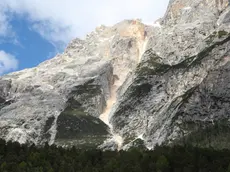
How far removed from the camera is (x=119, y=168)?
418 feet

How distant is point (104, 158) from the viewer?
486 feet

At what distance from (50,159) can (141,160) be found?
1214 inches

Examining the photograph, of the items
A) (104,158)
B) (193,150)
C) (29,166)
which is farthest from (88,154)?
(193,150)

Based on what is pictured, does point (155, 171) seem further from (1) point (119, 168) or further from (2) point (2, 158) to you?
(2) point (2, 158)

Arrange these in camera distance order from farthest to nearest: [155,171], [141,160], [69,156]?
[69,156] < [141,160] < [155,171]

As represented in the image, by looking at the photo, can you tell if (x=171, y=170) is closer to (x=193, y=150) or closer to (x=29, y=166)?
(x=193, y=150)

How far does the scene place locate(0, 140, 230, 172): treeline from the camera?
414 ft

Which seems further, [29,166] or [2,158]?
[2,158]

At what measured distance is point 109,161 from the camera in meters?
139

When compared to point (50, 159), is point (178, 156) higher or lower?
lower

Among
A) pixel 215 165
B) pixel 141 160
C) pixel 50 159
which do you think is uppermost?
pixel 50 159

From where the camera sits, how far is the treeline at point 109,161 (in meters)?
126

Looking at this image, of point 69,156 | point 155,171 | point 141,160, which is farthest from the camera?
point 69,156

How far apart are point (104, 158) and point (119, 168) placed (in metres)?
21.4
